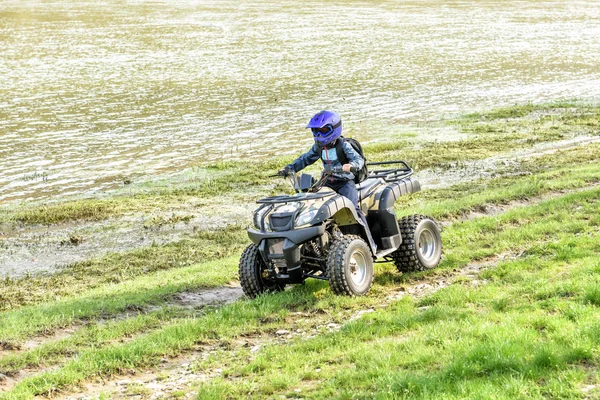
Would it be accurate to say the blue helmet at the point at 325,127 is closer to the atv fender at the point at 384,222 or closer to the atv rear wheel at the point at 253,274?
the atv fender at the point at 384,222

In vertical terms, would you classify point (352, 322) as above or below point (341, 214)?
below

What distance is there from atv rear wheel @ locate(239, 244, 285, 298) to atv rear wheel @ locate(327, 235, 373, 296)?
992 millimetres

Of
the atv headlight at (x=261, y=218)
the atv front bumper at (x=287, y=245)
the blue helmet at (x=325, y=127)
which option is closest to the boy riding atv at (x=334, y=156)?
the blue helmet at (x=325, y=127)

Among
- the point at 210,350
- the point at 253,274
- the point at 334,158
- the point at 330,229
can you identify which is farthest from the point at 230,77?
the point at 210,350

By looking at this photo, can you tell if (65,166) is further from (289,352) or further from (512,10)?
(512,10)

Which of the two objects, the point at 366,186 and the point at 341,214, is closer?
the point at 341,214

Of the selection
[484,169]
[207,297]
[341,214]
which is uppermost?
[341,214]

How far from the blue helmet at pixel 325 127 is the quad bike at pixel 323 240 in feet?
1.57

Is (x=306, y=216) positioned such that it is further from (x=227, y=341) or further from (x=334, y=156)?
(x=227, y=341)

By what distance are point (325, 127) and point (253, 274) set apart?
225 centimetres

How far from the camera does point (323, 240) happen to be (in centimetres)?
1166

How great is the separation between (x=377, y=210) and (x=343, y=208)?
35.9 inches

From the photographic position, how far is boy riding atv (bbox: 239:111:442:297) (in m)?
11.4

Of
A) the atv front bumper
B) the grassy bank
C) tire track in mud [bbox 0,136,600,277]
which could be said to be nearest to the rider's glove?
the atv front bumper
